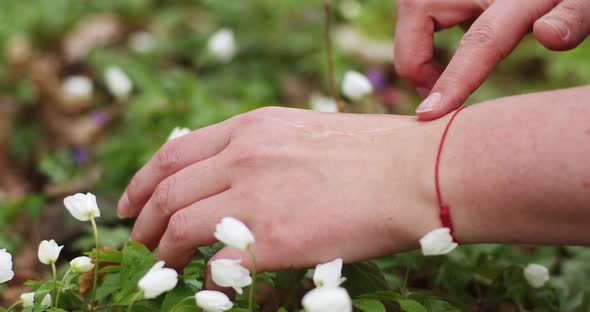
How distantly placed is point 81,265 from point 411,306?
63cm

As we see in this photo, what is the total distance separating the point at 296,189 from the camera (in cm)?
124

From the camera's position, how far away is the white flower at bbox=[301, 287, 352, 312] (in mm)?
1057

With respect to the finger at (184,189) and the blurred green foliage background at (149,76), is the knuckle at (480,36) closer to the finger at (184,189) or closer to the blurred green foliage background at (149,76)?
the finger at (184,189)

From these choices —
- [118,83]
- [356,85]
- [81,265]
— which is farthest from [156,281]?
[118,83]

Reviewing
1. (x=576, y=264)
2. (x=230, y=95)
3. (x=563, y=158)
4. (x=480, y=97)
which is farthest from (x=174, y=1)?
(x=563, y=158)

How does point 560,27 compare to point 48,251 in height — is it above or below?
above

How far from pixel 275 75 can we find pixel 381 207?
2.04 meters

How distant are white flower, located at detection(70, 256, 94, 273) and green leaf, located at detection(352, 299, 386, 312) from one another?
1.67 feet

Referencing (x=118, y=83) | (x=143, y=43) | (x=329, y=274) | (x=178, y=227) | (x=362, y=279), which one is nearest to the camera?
(x=329, y=274)

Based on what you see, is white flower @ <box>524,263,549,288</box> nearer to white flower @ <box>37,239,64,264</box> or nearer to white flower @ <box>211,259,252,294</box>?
white flower @ <box>211,259,252,294</box>

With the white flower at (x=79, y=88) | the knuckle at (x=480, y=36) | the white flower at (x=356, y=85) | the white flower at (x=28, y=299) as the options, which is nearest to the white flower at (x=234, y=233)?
the white flower at (x=28, y=299)

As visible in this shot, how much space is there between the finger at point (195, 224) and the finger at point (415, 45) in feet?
1.97

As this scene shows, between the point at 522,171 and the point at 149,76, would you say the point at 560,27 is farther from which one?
the point at 149,76

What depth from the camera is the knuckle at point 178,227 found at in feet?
4.18
